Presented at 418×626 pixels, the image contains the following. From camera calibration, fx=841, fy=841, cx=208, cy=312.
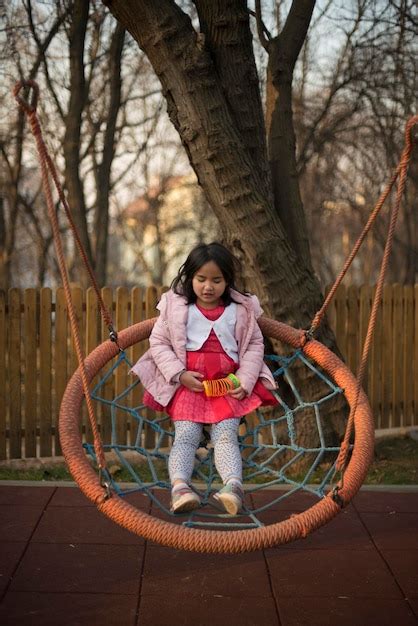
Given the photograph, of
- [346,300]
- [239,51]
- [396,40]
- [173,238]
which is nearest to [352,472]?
[239,51]

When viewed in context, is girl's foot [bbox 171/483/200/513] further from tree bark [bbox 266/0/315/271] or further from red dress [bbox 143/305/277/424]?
tree bark [bbox 266/0/315/271]

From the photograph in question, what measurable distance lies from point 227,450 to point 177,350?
0.54 meters

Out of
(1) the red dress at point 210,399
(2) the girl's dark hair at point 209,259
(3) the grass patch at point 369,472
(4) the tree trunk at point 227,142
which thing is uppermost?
(4) the tree trunk at point 227,142

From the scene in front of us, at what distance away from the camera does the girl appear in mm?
3590

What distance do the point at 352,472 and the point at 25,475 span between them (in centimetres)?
317

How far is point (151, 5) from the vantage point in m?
4.73

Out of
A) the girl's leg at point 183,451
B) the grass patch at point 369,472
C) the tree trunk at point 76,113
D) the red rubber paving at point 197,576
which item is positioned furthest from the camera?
the tree trunk at point 76,113

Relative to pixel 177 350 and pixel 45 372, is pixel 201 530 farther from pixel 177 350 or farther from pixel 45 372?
pixel 45 372

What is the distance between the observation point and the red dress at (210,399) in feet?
11.9

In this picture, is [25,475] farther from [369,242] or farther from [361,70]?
[369,242]

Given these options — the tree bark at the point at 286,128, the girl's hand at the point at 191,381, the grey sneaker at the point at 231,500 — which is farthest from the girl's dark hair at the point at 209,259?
the tree bark at the point at 286,128

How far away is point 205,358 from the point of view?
12.4 ft

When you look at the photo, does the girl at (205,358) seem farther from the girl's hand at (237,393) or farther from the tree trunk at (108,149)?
the tree trunk at (108,149)

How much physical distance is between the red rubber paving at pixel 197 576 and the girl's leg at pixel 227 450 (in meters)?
0.40
